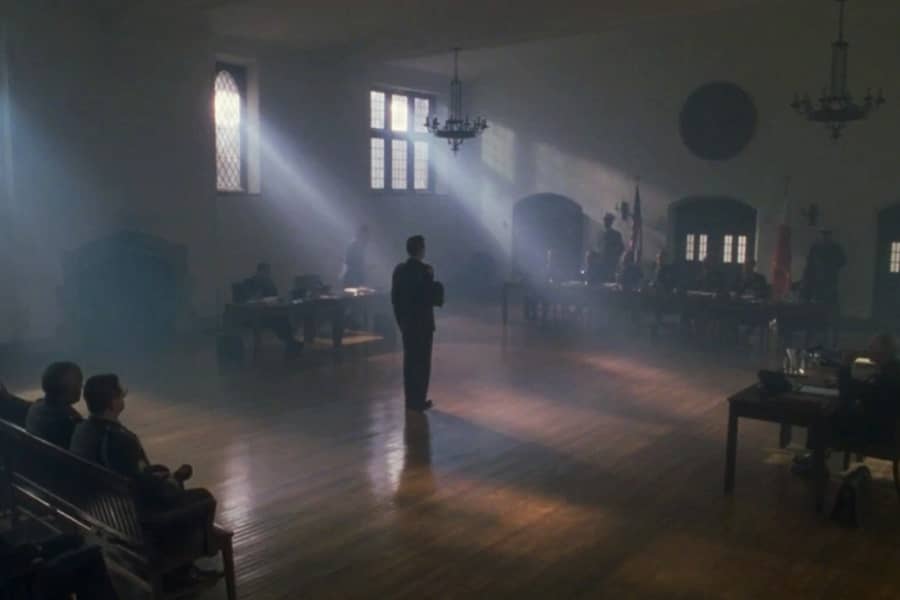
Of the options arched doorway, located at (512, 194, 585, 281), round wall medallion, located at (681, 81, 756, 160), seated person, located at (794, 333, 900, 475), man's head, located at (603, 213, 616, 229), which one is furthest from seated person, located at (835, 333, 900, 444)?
arched doorway, located at (512, 194, 585, 281)

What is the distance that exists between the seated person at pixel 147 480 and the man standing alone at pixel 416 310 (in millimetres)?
3507

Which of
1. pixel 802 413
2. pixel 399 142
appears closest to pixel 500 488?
pixel 802 413

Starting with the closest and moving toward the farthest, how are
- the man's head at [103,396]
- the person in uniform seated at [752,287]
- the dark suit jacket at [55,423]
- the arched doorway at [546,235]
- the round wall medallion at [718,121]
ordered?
the man's head at [103,396] < the dark suit jacket at [55,423] < the person in uniform seated at [752,287] < the round wall medallion at [718,121] < the arched doorway at [546,235]

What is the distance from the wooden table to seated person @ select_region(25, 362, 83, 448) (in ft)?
12.6

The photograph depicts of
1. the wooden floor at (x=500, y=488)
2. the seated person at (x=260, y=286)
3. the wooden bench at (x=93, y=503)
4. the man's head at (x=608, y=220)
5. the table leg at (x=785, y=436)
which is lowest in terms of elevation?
the wooden floor at (x=500, y=488)

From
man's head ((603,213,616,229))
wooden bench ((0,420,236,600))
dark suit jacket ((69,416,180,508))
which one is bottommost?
wooden bench ((0,420,236,600))

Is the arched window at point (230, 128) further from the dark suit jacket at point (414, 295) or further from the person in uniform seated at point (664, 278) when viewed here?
the person in uniform seated at point (664, 278)

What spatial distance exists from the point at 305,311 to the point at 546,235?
22.4 ft

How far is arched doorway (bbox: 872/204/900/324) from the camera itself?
12.1m

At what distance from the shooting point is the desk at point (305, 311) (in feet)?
30.7

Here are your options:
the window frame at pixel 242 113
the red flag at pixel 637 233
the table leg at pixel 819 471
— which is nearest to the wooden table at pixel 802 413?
the table leg at pixel 819 471

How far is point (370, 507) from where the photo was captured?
5129mm

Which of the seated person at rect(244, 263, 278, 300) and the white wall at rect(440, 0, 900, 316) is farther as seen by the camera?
the white wall at rect(440, 0, 900, 316)

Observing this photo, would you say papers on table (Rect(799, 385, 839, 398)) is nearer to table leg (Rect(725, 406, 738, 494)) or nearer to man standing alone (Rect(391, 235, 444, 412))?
table leg (Rect(725, 406, 738, 494))
